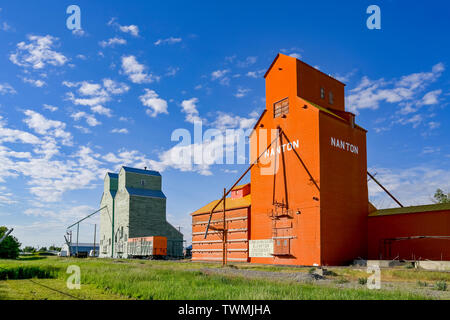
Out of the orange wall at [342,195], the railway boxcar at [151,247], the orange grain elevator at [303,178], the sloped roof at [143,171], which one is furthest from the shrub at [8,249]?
the orange wall at [342,195]

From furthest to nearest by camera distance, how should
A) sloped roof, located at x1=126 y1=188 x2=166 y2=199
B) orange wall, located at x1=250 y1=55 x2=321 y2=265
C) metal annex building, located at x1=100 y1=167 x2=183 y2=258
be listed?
sloped roof, located at x1=126 y1=188 x2=166 y2=199 → metal annex building, located at x1=100 y1=167 x2=183 y2=258 → orange wall, located at x1=250 y1=55 x2=321 y2=265

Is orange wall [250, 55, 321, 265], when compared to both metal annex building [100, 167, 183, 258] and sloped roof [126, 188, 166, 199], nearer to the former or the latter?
metal annex building [100, 167, 183, 258]

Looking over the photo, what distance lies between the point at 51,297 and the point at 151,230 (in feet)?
172

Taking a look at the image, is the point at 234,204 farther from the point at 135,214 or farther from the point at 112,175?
Result: the point at 112,175

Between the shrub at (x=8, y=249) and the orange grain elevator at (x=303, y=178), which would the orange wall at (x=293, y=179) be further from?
the shrub at (x=8, y=249)

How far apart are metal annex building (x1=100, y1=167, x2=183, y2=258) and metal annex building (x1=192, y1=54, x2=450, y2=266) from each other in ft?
85.3

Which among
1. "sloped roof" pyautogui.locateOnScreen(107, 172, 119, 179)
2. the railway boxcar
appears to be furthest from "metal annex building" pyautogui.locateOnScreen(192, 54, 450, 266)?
"sloped roof" pyautogui.locateOnScreen(107, 172, 119, 179)

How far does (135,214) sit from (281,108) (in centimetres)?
3514

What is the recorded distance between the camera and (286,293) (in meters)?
11.7

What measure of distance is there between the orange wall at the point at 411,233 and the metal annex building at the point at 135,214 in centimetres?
3611

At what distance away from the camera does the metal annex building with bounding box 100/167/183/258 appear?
6209 centimetres

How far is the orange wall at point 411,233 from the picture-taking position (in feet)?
97.0
